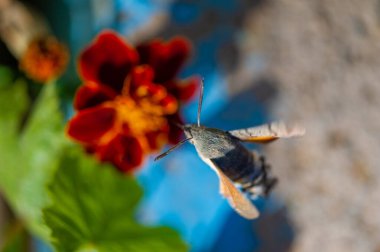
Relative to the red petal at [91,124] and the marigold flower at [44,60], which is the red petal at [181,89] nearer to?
the red petal at [91,124]

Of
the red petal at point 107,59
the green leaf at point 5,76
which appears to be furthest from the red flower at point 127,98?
the green leaf at point 5,76

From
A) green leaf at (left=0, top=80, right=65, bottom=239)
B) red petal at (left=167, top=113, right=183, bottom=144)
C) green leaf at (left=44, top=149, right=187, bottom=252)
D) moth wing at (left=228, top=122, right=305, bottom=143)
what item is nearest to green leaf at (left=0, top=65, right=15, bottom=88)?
green leaf at (left=0, top=80, right=65, bottom=239)

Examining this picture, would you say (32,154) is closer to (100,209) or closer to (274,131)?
(100,209)

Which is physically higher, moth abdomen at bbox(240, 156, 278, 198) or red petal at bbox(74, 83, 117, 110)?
red petal at bbox(74, 83, 117, 110)

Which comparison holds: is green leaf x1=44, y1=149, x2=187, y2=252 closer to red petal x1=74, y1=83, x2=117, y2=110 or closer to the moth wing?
red petal x1=74, y1=83, x2=117, y2=110

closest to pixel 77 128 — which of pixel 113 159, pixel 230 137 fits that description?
pixel 113 159

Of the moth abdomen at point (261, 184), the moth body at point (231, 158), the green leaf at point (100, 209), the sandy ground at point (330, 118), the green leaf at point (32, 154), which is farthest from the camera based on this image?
the sandy ground at point (330, 118)

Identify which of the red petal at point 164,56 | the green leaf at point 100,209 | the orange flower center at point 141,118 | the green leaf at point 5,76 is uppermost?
the green leaf at point 5,76

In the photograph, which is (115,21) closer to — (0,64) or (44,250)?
(0,64)
